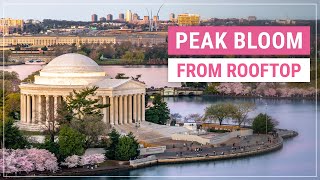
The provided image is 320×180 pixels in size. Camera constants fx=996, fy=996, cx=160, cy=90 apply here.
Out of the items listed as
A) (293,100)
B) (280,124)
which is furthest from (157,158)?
(293,100)

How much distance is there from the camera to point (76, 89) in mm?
33062

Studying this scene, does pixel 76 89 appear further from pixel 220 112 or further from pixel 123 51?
pixel 123 51

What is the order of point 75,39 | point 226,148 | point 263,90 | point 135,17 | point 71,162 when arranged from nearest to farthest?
point 71,162 → point 226,148 → point 263,90 → point 75,39 → point 135,17

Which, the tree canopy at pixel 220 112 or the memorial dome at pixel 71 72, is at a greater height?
the memorial dome at pixel 71 72

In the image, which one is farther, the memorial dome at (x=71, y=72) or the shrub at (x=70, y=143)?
the memorial dome at (x=71, y=72)

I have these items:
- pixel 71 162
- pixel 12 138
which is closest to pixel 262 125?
pixel 71 162

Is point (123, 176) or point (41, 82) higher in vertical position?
point (41, 82)

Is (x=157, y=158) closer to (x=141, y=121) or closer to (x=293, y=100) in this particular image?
(x=141, y=121)

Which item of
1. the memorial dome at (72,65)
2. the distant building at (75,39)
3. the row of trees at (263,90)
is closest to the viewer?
the memorial dome at (72,65)

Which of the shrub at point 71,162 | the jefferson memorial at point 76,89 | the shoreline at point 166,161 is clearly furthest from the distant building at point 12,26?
the shrub at point 71,162

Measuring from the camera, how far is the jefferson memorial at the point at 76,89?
32531mm

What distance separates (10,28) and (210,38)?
68.4 metres

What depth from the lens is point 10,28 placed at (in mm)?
89250

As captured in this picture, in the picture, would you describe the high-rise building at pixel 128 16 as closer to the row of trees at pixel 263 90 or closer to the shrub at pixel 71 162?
the row of trees at pixel 263 90
